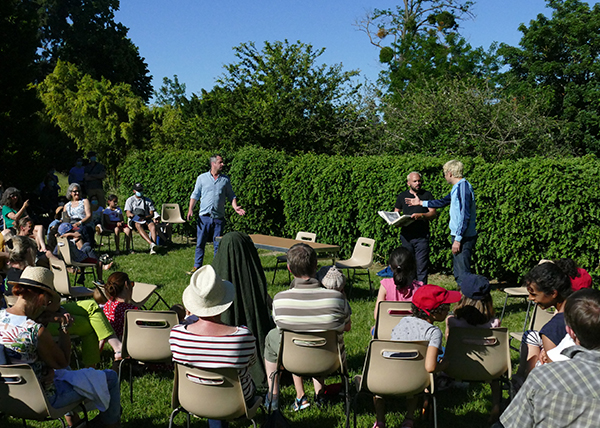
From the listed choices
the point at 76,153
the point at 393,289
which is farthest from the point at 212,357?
the point at 76,153

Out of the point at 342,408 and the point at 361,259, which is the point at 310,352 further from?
the point at 361,259

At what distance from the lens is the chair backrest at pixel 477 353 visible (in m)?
4.03

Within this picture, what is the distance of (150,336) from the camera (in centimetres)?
450

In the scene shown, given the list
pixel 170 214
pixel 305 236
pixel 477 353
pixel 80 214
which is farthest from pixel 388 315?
pixel 170 214

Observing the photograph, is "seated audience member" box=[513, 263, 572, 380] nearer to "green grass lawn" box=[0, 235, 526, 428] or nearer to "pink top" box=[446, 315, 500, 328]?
"pink top" box=[446, 315, 500, 328]

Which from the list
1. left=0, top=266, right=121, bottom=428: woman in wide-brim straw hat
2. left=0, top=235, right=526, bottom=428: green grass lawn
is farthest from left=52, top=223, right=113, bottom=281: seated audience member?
left=0, top=266, right=121, bottom=428: woman in wide-brim straw hat

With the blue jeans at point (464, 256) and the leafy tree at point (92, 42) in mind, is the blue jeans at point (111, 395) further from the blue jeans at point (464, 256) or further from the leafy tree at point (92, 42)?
the leafy tree at point (92, 42)

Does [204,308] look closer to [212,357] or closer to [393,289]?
[212,357]

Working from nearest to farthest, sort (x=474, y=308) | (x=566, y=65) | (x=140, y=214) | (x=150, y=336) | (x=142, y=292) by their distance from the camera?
(x=474, y=308) → (x=150, y=336) → (x=142, y=292) → (x=140, y=214) → (x=566, y=65)

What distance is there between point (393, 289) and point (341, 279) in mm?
785

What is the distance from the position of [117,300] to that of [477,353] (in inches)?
131

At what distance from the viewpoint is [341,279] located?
15.6ft

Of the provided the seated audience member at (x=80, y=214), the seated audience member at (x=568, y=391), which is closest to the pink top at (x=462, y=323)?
the seated audience member at (x=568, y=391)

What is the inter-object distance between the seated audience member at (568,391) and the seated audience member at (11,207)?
346 inches
